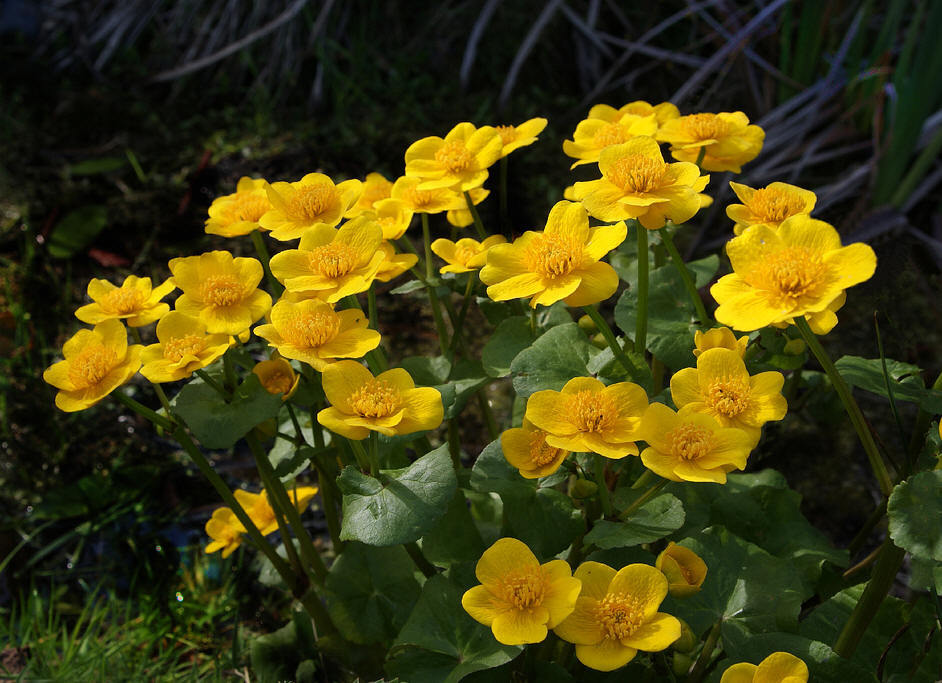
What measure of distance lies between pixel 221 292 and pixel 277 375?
13 centimetres

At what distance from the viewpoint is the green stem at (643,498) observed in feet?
3.20

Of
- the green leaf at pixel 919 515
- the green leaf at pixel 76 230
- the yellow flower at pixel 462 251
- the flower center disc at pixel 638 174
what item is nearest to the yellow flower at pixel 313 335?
the yellow flower at pixel 462 251

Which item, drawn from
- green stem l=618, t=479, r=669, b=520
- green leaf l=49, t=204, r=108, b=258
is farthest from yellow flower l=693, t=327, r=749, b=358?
green leaf l=49, t=204, r=108, b=258

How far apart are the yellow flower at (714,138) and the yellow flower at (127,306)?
0.71m

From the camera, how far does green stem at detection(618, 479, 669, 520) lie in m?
0.98

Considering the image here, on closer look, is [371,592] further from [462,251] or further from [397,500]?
[462,251]

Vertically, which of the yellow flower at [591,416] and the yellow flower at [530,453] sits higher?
the yellow flower at [591,416]

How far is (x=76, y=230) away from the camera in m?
2.50

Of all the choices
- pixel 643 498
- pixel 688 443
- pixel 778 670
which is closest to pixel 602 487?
pixel 643 498

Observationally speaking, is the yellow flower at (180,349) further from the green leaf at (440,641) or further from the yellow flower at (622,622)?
the yellow flower at (622,622)

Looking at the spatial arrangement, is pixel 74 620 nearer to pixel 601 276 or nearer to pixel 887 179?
pixel 601 276

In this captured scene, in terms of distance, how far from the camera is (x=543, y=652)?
108 cm

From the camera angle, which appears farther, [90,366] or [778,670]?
[90,366]

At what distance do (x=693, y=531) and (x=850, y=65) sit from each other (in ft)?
6.78
